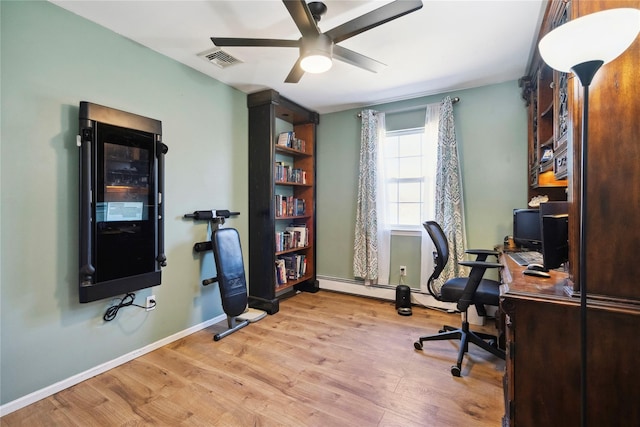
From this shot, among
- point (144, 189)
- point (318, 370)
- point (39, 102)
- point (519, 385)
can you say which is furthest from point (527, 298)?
point (39, 102)

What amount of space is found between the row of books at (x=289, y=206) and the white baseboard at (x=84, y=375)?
153cm

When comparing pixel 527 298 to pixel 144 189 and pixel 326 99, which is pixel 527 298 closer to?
pixel 144 189

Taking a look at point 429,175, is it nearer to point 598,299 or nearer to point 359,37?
point 359,37

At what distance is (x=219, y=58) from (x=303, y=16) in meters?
1.19

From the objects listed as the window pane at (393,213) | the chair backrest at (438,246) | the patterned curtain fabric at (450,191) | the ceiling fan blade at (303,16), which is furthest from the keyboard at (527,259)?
the ceiling fan blade at (303,16)

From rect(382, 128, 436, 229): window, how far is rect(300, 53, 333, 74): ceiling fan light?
5.74 feet

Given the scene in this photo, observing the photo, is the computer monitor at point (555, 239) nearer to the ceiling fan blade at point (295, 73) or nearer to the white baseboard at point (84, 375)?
the ceiling fan blade at point (295, 73)

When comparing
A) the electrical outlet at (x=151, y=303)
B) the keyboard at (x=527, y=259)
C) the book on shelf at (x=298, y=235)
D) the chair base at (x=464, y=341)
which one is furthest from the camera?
the book on shelf at (x=298, y=235)

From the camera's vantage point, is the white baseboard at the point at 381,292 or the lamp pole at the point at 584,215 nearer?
the lamp pole at the point at 584,215

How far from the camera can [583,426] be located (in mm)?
964

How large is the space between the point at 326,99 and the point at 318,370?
2864mm

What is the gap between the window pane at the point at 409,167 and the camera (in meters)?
3.41

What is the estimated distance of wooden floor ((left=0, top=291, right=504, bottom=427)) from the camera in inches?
61.4

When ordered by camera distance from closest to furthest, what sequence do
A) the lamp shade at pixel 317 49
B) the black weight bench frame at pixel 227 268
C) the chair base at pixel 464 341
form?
the lamp shade at pixel 317 49 < the chair base at pixel 464 341 < the black weight bench frame at pixel 227 268
